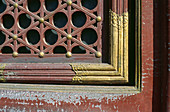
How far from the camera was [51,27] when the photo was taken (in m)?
0.93

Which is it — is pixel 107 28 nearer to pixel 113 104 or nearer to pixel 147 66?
pixel 147 66

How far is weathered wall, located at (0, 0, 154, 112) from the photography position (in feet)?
2.70

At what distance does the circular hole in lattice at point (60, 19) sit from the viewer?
0.96m

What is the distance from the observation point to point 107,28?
900 millimetres

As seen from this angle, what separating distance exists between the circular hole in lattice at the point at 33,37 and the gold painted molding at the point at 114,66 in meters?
0.29

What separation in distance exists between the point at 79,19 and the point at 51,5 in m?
0.17

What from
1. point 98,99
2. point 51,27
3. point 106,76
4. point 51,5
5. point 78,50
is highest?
point 51,5

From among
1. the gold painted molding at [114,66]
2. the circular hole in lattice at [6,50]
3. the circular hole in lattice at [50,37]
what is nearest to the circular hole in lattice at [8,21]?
the circular hole in lattice at [6,50]

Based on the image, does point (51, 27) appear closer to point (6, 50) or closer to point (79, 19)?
point (79, 19)

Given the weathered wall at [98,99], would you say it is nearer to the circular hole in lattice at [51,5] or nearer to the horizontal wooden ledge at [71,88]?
the horizontal wooden ledge at [71,88]

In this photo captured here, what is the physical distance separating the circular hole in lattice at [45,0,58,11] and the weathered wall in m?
0.45

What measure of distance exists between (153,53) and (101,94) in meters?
0.31

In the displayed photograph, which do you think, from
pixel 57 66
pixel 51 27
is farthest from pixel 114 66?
pixel 51 27

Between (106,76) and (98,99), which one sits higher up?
(106,76)
